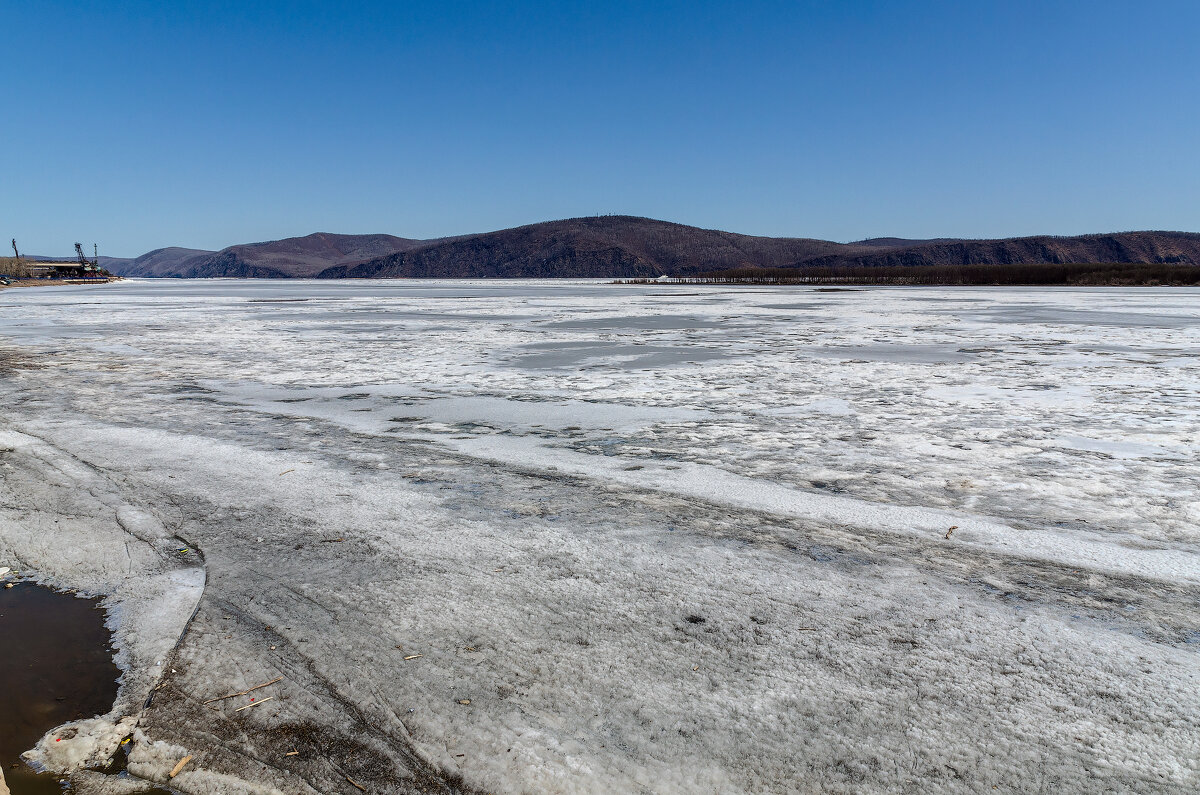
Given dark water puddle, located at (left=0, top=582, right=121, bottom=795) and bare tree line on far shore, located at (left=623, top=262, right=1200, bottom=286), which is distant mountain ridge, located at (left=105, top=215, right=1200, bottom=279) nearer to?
bare tree line on far shore, located at (left=623, top=262, right=1200, bottom=286)

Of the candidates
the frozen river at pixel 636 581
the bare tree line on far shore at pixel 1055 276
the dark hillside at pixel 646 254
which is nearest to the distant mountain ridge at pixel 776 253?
the dark hillside at pixel 646 254

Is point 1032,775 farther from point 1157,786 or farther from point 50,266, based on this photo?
point 50,266

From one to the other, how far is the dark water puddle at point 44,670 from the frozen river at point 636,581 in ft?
0.31

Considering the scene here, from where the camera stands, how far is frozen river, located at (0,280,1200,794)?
79.7 inches

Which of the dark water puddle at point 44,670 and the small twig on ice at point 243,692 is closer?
the dark water puddle at point 44,670

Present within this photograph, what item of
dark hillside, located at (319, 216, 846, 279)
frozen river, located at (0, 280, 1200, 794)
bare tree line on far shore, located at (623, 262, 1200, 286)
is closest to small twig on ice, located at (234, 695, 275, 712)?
frozen river, located at (0, 280, 1200, 794)

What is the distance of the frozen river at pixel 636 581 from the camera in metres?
2.02

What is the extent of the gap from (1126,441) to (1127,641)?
3324 millimetres

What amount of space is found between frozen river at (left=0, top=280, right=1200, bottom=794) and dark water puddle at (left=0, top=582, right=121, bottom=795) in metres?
0.09

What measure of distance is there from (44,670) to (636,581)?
2071 mm

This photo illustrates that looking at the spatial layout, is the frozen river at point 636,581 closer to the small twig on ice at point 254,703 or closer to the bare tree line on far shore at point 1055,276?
the small twig on ice at point 254,703

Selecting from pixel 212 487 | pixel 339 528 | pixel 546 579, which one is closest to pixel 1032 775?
pixel 546 579

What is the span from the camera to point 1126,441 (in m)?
5.24

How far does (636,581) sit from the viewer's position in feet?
10.0
